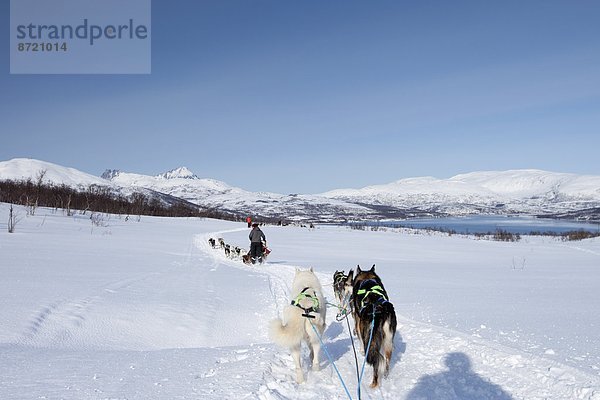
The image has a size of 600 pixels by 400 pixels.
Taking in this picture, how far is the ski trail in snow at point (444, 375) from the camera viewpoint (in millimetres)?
3891

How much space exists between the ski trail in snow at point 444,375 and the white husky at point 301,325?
0.28m

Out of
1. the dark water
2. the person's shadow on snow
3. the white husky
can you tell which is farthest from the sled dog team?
the dark water

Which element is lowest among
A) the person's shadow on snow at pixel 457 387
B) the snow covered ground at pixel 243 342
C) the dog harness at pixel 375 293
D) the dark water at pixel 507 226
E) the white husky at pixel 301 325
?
the dark water at pixel 507 226

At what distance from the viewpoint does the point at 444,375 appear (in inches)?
175

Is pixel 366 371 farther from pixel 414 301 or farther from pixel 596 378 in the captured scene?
pixel 414 301

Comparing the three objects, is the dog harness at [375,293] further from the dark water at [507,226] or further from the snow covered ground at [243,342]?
the dark water at [507,226]

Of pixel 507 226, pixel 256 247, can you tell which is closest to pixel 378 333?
pixel 256 247

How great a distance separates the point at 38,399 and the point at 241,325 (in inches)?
148

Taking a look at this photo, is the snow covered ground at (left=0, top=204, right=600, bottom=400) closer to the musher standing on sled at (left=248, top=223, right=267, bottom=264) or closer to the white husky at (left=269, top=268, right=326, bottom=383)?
the white husky at (left=269, top=268, right=326, bottom=383)

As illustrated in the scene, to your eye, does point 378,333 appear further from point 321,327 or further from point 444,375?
point 444,375

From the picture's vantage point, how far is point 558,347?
4672 millimetres

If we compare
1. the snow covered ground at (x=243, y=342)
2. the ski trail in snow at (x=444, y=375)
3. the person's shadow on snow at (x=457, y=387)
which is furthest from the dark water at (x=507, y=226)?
the person's shadow on snow at (x=457, y=387)

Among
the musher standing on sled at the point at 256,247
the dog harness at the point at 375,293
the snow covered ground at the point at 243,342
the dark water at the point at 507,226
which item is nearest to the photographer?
the snow covered ground at the point at 243,342

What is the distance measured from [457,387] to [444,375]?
28 cm
